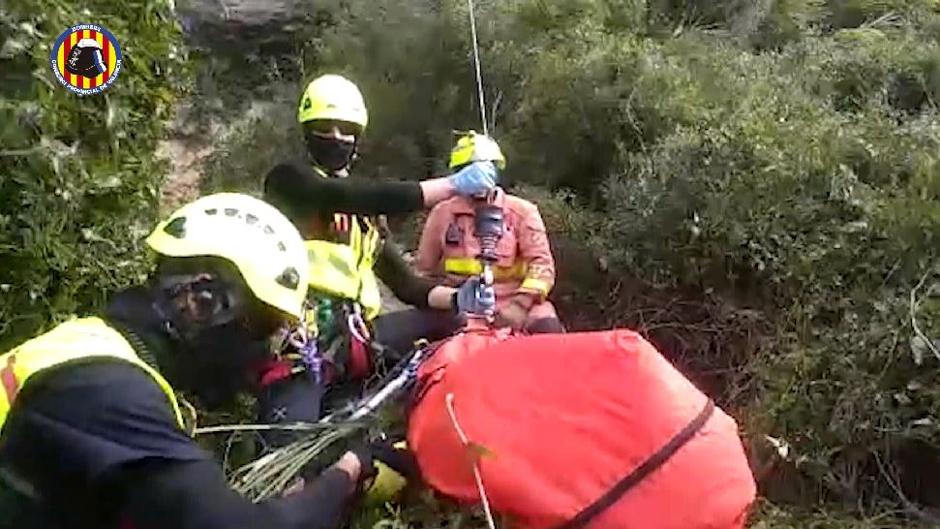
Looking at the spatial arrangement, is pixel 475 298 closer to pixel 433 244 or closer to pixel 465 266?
pixel 465 266

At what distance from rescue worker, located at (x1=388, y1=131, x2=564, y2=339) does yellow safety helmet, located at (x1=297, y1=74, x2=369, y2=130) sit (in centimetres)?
44

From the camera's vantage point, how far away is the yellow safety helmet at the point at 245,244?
2.77 m

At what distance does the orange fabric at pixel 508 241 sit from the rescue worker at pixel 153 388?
2521 mm

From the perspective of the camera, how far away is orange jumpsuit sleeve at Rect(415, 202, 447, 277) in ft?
17.8

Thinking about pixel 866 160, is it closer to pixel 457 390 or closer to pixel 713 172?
pixel 713 172

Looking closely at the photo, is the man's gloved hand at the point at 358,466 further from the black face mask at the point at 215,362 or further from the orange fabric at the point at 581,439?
the black face mask at the point at 215,362

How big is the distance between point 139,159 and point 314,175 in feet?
2.83

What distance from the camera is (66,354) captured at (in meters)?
2.36

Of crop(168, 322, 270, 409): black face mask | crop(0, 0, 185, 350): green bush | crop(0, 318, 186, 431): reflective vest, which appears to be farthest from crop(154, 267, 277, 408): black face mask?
crop(0, 0, 185, 350): green bush

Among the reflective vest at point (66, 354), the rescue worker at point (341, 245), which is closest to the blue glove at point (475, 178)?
the rescue worker at point (341, 245)

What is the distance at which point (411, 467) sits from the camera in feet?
12.1

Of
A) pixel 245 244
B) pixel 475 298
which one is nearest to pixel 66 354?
pixel 245 244

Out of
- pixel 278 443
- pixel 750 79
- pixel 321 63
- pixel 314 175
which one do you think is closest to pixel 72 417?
pixel 278 443

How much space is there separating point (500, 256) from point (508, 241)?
7 centimetres
